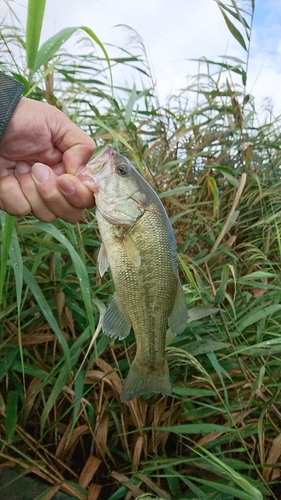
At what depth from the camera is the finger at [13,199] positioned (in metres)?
1.70

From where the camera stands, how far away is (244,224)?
10.7ft

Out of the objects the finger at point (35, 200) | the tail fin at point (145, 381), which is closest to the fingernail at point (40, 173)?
the finger at point (35, 200)

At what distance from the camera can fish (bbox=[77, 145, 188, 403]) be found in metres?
1.46

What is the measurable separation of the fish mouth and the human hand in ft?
0.37

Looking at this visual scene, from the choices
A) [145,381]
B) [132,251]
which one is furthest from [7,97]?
[145,381]

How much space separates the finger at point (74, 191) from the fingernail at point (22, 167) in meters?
0.32

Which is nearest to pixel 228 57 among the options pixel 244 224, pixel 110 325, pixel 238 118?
pixel 238 118

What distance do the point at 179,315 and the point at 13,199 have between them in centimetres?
66

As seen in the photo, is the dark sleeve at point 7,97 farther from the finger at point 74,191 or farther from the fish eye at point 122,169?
the fish eye at point 122,169

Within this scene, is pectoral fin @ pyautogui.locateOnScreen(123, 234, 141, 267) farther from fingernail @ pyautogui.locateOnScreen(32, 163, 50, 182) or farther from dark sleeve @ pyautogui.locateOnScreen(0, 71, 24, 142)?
dark sleeve @ pyautogui.locateOnScreen(0, 71, 24, 142)

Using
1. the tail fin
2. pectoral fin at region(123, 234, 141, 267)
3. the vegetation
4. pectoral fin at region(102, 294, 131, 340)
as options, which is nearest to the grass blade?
the vegetation

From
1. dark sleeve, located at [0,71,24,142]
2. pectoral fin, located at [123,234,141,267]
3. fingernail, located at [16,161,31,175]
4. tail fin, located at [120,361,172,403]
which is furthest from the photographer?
fingernail, located at [16,161,31,175]

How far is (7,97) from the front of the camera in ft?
5.52

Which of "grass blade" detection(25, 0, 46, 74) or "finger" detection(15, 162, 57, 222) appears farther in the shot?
"finger" detection(15, 162, 57, 222)
